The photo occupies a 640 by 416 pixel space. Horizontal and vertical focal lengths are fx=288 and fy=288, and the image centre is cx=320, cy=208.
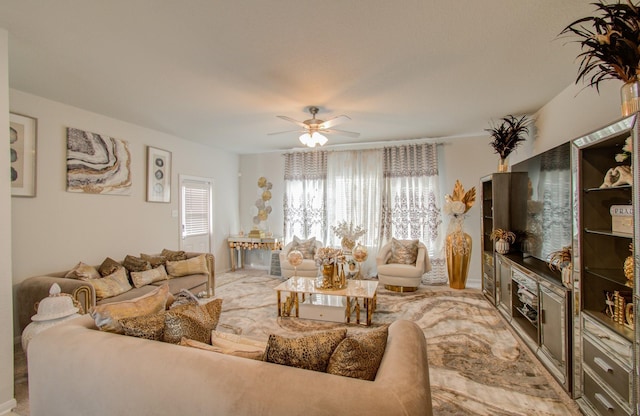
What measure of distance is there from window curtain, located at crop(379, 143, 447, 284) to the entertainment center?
252 centimetres

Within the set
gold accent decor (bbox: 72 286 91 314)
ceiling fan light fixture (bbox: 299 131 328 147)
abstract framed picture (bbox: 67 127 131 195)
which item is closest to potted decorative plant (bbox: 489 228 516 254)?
ceiling fan light fixture (bbox: 299 131 328 147)

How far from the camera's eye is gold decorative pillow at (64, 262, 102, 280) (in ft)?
10.4

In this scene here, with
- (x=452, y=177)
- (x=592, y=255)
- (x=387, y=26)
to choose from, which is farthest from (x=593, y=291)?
(x=452, y=177)

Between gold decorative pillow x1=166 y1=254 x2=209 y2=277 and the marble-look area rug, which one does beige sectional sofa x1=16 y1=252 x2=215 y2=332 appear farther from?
the marble-look area rug

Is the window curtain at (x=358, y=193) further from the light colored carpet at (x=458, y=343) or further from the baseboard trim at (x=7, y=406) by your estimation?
the baseboard trim at (x=7, y=406)

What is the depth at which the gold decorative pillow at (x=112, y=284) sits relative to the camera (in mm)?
3092

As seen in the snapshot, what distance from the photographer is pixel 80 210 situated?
144 inches

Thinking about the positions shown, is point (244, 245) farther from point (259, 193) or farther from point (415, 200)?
point (415, 200)

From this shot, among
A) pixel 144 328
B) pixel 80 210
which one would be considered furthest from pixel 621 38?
pixel 80 210

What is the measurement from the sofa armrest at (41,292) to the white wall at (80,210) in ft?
0.92

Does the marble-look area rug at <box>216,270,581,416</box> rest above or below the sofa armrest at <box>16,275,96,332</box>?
below

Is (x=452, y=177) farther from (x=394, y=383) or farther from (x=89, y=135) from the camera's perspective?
(x=89, y=135)

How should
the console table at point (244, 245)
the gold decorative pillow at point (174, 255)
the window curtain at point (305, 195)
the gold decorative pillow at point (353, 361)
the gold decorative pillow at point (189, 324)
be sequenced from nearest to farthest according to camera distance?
the gold decorative pillow at point (353, 361)
the gold decorative pillow at point (189, 324)
the gold decorative pillow at point (174, 255)
the console table at point (244, 245)
the window curtain at point (305, 195)

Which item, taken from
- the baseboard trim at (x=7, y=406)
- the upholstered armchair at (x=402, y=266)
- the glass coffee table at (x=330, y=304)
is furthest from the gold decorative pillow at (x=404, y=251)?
the baseboard trim at (x=7, y=406)
